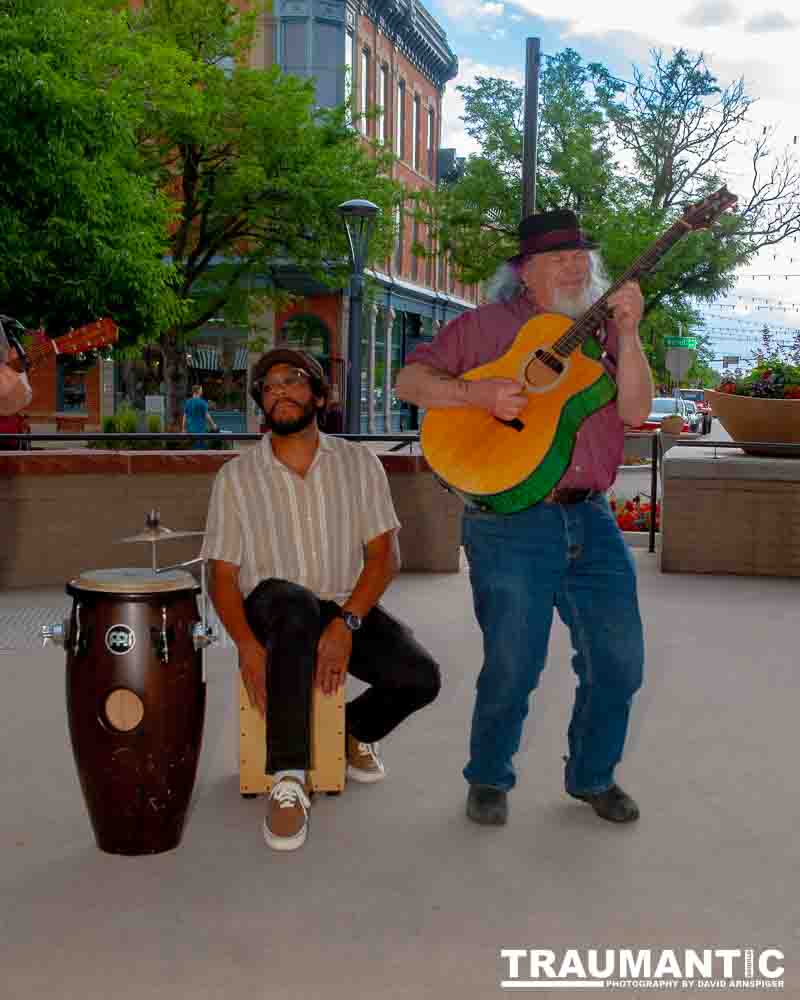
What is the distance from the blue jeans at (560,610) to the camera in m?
4.38

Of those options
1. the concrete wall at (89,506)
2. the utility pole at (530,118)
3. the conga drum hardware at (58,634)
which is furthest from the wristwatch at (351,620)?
the utility pole at (530,118)

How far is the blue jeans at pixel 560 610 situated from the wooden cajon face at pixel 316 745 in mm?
514

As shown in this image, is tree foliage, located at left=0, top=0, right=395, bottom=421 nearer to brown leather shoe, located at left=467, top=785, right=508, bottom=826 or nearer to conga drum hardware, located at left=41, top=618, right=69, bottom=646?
conga drum hardware, located at left=41, top=618, right=69, bottom=646

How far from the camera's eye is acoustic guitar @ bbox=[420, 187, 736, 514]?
14.2 ft

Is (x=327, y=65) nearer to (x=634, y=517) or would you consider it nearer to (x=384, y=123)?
(x=384, y=123)

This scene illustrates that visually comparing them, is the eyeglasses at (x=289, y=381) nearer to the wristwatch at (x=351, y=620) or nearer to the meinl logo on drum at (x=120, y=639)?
the wristwatch at (x=351, y=620)

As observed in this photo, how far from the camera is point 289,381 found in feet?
14.9

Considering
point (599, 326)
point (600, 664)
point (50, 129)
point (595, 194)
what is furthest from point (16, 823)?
point (595, 194)

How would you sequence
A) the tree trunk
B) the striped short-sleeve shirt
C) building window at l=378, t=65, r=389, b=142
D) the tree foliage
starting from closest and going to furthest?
the striped short-sleeve shirt
the tree foliage
the tree trunk
building window at l=378, t=65, r=389, b=142

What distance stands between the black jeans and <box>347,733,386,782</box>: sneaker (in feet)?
0.33

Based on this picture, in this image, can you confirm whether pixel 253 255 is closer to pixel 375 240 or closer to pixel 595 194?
pixel 375 240

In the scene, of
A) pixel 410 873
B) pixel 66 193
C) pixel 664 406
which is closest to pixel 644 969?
pixel 410 873

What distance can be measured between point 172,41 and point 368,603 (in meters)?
26.5

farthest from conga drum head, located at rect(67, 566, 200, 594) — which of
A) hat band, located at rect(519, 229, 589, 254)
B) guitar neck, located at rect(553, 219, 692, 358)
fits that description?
hat band, located at rect(519, 229, 589, 254)
